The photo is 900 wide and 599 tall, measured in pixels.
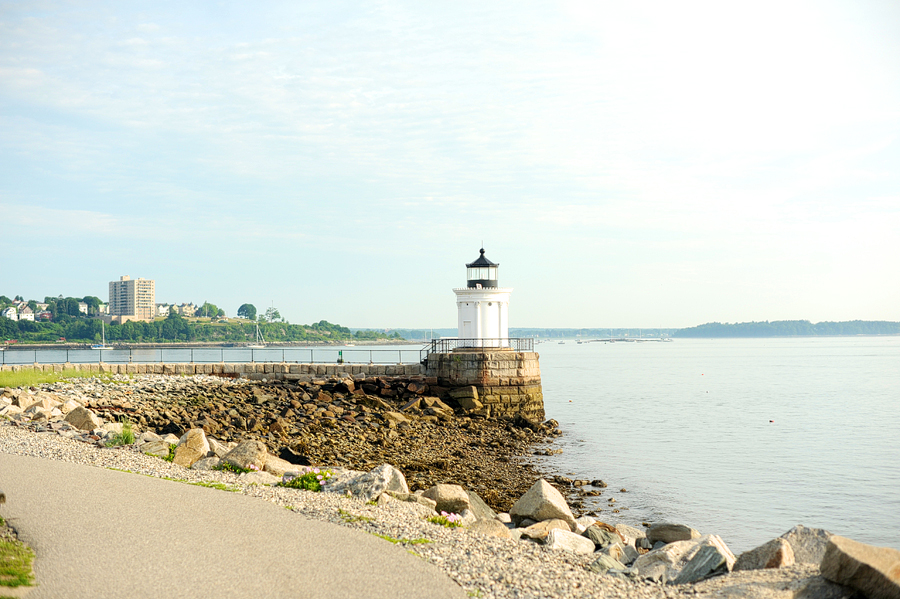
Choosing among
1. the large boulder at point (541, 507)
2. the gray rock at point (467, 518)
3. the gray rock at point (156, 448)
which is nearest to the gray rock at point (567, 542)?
Answer: the gray rock at point (467, 518)

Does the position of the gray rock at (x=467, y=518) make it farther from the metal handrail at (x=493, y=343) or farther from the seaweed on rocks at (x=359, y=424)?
the metal handrail at (x=493, y=343)

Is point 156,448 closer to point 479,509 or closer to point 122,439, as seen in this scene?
point 122,439

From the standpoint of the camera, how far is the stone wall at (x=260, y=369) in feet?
103

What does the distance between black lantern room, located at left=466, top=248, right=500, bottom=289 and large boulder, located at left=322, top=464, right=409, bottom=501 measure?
65.8 feet

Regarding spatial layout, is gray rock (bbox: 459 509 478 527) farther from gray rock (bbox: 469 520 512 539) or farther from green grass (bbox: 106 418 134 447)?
green grass (bbox: 106 418 134 447)

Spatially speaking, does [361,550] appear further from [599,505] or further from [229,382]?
[229,382]

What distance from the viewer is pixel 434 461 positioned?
57.4ft

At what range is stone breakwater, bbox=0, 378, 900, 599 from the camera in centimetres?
566

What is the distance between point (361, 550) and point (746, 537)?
10.5 metres

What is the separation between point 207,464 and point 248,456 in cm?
71

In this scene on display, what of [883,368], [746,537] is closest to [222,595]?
[746,537]

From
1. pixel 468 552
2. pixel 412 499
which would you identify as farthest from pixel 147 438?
pixel 468 552

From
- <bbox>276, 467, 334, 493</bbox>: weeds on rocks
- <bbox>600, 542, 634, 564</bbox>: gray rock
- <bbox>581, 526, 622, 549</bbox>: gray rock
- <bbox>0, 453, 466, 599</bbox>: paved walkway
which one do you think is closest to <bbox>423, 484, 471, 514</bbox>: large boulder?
<bbox>276, 467, 334, 493</bbox>: weeds on rocks

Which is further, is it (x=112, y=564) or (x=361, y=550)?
(x=361, y=550)
